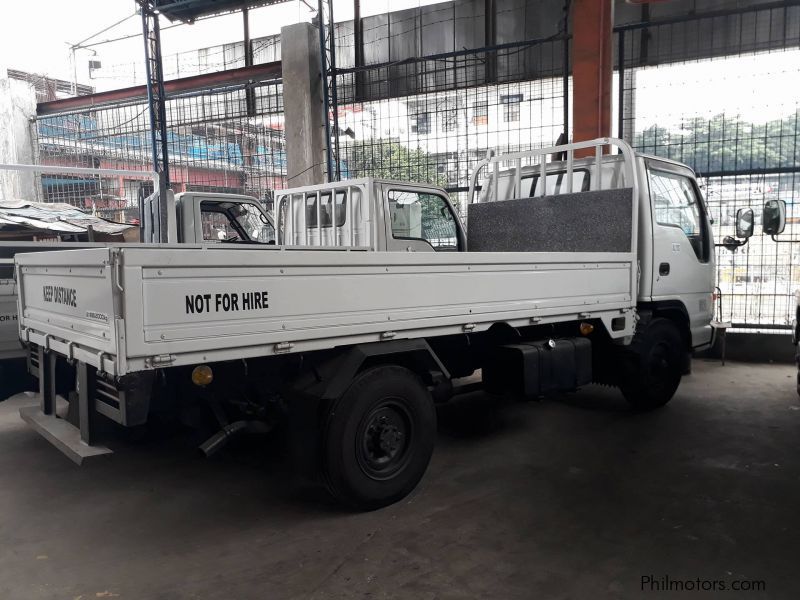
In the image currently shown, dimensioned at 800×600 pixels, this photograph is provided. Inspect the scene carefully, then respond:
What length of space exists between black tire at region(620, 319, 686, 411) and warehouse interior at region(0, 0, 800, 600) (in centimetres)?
21

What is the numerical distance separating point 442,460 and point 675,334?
292cm

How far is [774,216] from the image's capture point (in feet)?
20.1

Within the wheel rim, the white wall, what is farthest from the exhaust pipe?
the white wall

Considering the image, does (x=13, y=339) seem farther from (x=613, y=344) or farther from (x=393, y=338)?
(x=613, y=344)

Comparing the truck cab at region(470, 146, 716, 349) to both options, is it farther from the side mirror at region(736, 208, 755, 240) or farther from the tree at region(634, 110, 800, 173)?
the tree at region(634, 110, 800, 173)

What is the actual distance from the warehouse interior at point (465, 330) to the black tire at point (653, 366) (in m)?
0.21

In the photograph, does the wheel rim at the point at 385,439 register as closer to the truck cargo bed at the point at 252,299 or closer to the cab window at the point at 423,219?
the truck cargo bed at the point at 252,299

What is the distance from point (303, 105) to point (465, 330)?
8.49 metres

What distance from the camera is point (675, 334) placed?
6.22 m

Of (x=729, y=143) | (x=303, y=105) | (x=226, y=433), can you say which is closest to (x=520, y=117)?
(x=729, y=143)

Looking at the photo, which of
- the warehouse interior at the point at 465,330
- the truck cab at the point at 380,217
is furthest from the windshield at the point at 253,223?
the warehouse interior at the point at 465,330

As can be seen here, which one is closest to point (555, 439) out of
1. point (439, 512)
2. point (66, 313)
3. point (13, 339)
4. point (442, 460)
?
point (442, 460)

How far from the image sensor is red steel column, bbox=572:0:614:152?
7.92 meters

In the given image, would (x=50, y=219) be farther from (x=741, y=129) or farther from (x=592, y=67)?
(x=741, y=129)
